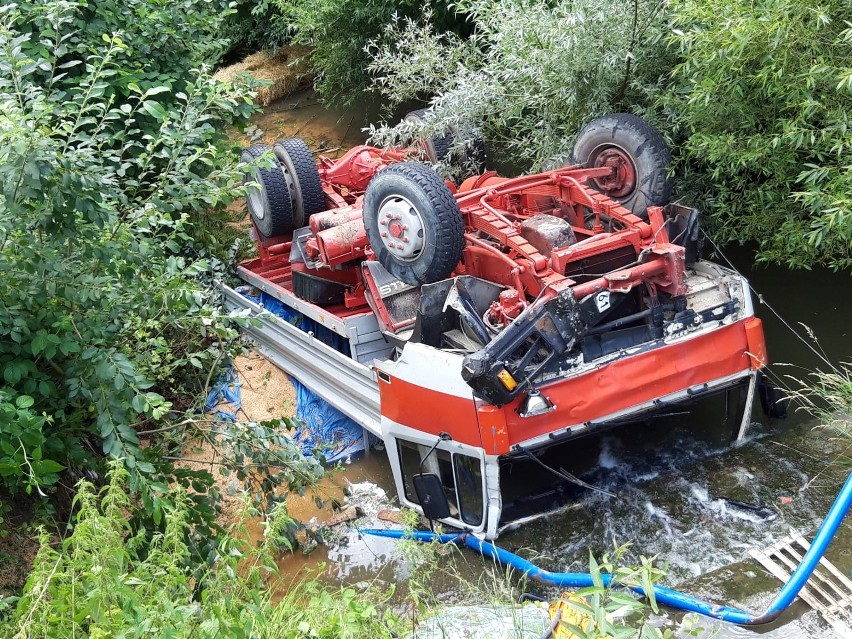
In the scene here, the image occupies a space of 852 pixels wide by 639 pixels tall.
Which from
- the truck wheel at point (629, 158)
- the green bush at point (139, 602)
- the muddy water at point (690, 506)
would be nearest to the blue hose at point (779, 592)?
the muddy water at point (690, 506)

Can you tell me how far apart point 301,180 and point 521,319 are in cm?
355

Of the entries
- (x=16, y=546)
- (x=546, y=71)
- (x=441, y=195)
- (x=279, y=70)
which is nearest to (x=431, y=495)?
(x=441, y=195)

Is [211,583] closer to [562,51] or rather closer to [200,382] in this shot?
[200,382]

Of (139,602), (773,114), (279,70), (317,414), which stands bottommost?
(317,414)

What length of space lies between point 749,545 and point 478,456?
5.81 ft

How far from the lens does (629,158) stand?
19.4 ft

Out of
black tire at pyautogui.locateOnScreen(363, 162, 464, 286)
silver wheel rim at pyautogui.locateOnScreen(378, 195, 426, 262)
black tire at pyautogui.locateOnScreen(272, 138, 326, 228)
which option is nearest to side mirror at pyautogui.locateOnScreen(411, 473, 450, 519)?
black tire at pyautogui.locateOnScreen(363, 162, 464, 286)

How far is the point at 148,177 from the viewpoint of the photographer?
24.5 feet

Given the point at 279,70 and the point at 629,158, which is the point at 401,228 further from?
the point at 279,70

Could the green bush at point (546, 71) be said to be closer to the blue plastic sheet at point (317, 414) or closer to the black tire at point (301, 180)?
the black tire at point (301, 180)

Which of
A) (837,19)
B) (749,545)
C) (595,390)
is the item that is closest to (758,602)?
(749,545)

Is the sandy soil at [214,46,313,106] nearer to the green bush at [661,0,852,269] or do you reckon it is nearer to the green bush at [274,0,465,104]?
the green bush at [274,0,465,104]

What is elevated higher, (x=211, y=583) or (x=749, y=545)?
(x=211, y=583)

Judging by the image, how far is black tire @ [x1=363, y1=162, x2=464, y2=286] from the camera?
208 inches
